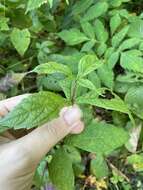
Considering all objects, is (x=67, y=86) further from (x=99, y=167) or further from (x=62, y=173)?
(x=99, y=167)

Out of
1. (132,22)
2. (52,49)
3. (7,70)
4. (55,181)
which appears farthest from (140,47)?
(55,181)

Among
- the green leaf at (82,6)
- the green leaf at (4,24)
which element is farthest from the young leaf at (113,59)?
the green leaf at (4,24)

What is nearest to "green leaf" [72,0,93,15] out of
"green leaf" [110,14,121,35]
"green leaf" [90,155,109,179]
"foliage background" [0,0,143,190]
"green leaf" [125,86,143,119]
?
"foliage background" [0,0,143,190]

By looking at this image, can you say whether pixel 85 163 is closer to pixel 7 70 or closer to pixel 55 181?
pixel 7 70

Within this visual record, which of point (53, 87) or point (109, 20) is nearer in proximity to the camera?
point (53, 87)

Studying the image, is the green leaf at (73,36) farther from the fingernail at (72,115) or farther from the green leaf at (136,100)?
the fingernail at (72,115)

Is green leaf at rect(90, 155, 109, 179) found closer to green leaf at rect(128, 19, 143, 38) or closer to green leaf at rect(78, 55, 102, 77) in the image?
green leaf at rect(128, 19, 143, 38)
